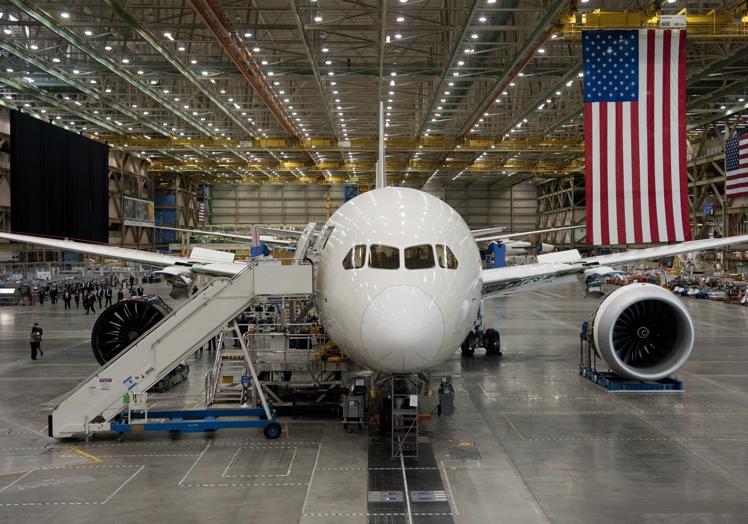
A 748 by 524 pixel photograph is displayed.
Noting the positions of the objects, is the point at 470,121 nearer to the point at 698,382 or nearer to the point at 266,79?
the point at 266,79

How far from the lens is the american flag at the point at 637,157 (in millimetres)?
20625

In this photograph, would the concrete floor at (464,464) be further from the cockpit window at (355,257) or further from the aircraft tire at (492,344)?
the aircraft tire at (492,344)

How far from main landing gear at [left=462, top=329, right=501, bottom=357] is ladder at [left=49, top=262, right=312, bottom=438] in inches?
432

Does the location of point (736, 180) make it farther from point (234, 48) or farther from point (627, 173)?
point (234, 48)

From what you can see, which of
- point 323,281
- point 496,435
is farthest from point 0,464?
point 496,435

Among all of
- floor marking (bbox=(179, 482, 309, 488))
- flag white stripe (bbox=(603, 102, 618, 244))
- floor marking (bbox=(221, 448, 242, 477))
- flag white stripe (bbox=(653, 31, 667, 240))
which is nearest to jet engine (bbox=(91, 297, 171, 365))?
floor marking (bbox=(221, 448, 242, 477))

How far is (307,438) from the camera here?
12.9 metres

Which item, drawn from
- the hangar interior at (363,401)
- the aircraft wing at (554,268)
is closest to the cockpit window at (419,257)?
the hangar interior at (363,401)

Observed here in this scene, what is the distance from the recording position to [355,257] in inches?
446

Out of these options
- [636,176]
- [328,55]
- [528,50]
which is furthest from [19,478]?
[328,55]

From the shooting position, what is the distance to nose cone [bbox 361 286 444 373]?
996 centimetres

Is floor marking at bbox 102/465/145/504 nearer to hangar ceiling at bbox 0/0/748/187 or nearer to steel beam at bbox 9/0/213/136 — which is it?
hangar ceiling at bbox 0/0/748/187

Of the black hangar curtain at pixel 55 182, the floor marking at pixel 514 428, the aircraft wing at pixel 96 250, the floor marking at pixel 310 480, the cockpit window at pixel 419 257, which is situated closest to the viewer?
the floor marking at pixel 310 480

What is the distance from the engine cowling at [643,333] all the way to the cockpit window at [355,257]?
8.55 meters
